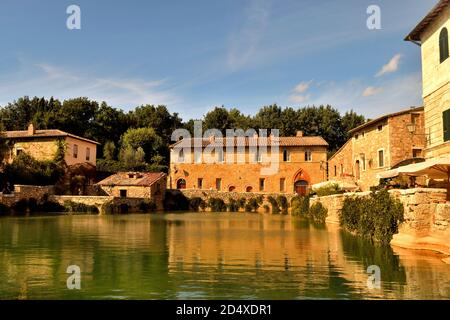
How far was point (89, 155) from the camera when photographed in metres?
46.6

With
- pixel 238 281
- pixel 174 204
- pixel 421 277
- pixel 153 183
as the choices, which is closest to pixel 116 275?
pixel 238 281

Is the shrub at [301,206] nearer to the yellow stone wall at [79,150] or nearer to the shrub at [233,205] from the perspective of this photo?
the shrub at [233,205]

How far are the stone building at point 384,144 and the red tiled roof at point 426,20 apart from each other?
638cm

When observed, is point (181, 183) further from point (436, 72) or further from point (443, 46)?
point (443, 46)

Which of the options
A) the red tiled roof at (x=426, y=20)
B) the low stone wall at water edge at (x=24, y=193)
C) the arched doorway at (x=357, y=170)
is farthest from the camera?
the arched doorway at (x=357, y=170)

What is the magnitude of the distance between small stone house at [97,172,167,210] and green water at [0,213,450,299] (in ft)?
74.5

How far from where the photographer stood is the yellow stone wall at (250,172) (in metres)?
45.6

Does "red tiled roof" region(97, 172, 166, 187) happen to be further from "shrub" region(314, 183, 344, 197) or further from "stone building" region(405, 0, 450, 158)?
"stone building" region(405, 0, 450, 158)

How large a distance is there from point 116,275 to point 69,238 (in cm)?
704

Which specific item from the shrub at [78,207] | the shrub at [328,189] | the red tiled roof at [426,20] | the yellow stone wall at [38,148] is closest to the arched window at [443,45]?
the red tiled roof at [426,20]

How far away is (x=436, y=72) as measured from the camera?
704 inches

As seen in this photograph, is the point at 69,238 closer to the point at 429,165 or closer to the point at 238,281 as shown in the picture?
the point at 238,281

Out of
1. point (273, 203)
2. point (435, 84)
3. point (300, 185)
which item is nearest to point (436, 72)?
point (435, 84)

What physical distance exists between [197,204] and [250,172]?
24.1 feet
